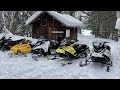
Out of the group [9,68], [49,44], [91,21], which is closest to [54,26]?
[49,44]

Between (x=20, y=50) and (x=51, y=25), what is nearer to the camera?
(x=20, y=50)

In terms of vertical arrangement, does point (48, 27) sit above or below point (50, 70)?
above

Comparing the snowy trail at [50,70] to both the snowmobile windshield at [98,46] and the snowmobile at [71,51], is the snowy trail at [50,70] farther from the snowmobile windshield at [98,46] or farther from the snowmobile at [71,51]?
the snowmobile windshield at [98,46]

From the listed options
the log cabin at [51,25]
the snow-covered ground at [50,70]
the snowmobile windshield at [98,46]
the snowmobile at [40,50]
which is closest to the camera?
the snow-covered ground at [50,70]

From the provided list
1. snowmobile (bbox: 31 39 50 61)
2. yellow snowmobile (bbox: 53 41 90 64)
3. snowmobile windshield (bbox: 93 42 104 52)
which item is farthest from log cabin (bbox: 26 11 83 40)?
snowmobile windshield (bbox: 93 42 104 52)

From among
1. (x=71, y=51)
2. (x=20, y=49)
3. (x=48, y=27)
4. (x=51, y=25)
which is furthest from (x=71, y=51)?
(x=48, y=27)

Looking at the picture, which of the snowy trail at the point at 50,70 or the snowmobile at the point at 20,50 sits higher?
the snowmobile at the point at 20,50

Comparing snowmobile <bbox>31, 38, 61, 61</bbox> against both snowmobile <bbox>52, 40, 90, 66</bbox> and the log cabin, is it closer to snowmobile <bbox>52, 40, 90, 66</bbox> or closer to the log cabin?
→ snowmobile <bbox>52, 40, 90, 66</bbox>

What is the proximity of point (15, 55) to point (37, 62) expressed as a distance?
2.56 metres

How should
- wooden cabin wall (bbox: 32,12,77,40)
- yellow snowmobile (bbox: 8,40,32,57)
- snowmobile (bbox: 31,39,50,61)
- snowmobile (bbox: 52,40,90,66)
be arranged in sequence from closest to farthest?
snowmobile (bbox: 52,40,90,66)
snowmobile (bbox: 31,39,50,61)
yellow snowmobile (bbox: 8,40,32,57)
wooden cabin wall (bbox: 32,12,77,40)

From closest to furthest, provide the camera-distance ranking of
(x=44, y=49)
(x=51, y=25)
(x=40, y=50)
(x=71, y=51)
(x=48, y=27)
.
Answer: (x=71, y=51) < (x=40, y=50) < (x=44, y=49) < (x=51, y=25) < (x=48, y=27)

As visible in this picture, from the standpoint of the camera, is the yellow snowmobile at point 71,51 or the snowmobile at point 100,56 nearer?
the snowmobile at point 100,56

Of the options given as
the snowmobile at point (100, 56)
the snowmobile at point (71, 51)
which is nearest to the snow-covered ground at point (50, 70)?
the snowmobile at point (100, 56)

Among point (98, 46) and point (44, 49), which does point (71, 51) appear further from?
point (44, 49)
